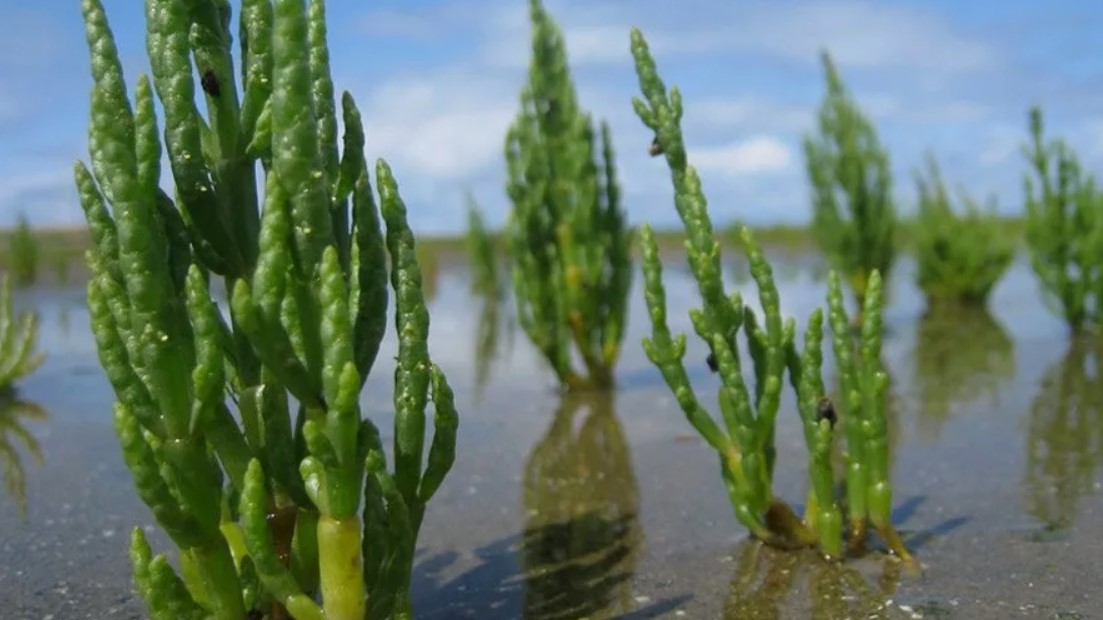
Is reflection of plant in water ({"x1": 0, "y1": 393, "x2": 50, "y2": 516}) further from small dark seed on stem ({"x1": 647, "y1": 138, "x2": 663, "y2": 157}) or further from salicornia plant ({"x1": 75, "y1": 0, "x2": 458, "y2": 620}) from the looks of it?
small dark seed on stem ({"x1": 647, "y1": 138, "x2": 663, "y2": 157})

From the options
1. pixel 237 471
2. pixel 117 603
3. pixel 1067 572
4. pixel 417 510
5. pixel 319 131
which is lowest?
pixel 1067 572

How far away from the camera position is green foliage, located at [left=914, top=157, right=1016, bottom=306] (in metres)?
9.76

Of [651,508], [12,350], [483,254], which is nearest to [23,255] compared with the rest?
[483,254]

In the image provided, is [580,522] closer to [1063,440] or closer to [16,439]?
[1063,440]

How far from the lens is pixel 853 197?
324 inches

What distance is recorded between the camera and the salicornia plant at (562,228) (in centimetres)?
541

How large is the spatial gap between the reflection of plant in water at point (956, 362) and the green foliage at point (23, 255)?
11.8 m

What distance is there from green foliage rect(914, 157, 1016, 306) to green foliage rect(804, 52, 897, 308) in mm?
1791

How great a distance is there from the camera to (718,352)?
2699 mm

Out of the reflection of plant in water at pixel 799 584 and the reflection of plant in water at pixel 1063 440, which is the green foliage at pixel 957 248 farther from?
the reflection of plant in water at pixel 799 584

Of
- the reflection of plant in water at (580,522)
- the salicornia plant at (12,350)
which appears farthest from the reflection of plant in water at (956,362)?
the salicornia plant at (12,350)

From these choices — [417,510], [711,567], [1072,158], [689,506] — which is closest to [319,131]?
[417,510]

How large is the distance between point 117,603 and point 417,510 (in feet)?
2.89

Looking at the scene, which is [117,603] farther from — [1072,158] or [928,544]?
[1072,158]
